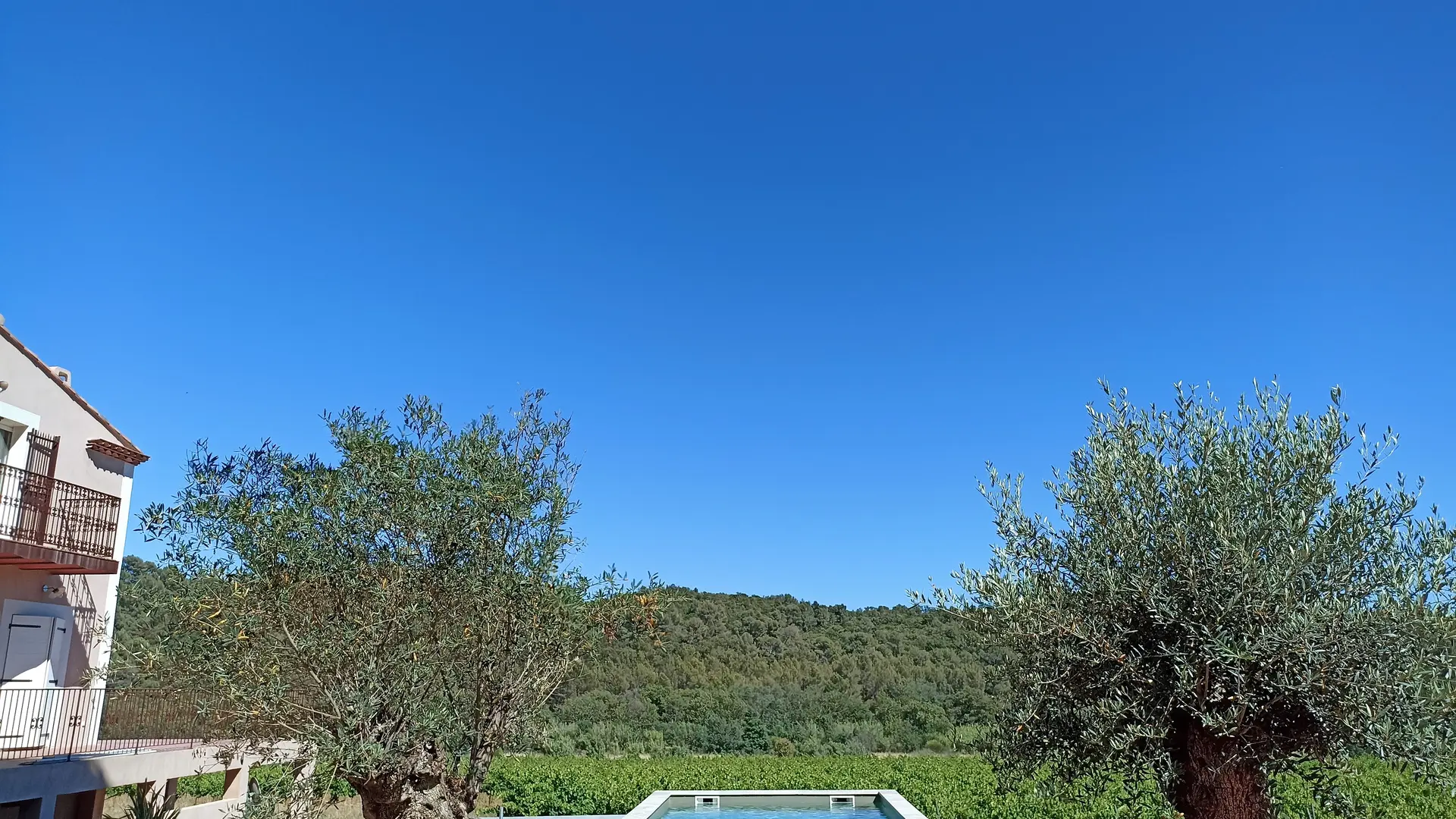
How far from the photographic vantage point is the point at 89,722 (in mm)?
16625

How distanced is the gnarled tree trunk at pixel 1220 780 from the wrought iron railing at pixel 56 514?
52.6ft

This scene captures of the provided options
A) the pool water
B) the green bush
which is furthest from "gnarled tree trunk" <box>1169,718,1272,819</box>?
the pool water

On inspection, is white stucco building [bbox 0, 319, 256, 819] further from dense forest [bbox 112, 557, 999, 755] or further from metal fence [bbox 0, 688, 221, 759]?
dense forest [bbox 112, 557, 999, 755]

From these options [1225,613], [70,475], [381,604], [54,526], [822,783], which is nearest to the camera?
[1225,613]

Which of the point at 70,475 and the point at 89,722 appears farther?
the point at 70,475

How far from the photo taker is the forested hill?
40.2 meters

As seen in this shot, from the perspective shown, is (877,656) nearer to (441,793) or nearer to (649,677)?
(649,677)

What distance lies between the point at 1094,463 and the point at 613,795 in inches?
738

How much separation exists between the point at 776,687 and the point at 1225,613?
41.3 meters

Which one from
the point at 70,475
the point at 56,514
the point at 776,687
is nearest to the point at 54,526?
the point at 56,514

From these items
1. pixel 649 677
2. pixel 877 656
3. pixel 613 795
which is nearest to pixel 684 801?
pixel 613 795

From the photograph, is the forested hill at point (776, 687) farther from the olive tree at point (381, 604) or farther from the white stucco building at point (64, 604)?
the olive tree at point (381, 604)

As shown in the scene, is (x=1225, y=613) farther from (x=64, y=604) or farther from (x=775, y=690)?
(x=775, y=690)

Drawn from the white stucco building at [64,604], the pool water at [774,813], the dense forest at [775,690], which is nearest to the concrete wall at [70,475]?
the white stucco building at [64,604]
